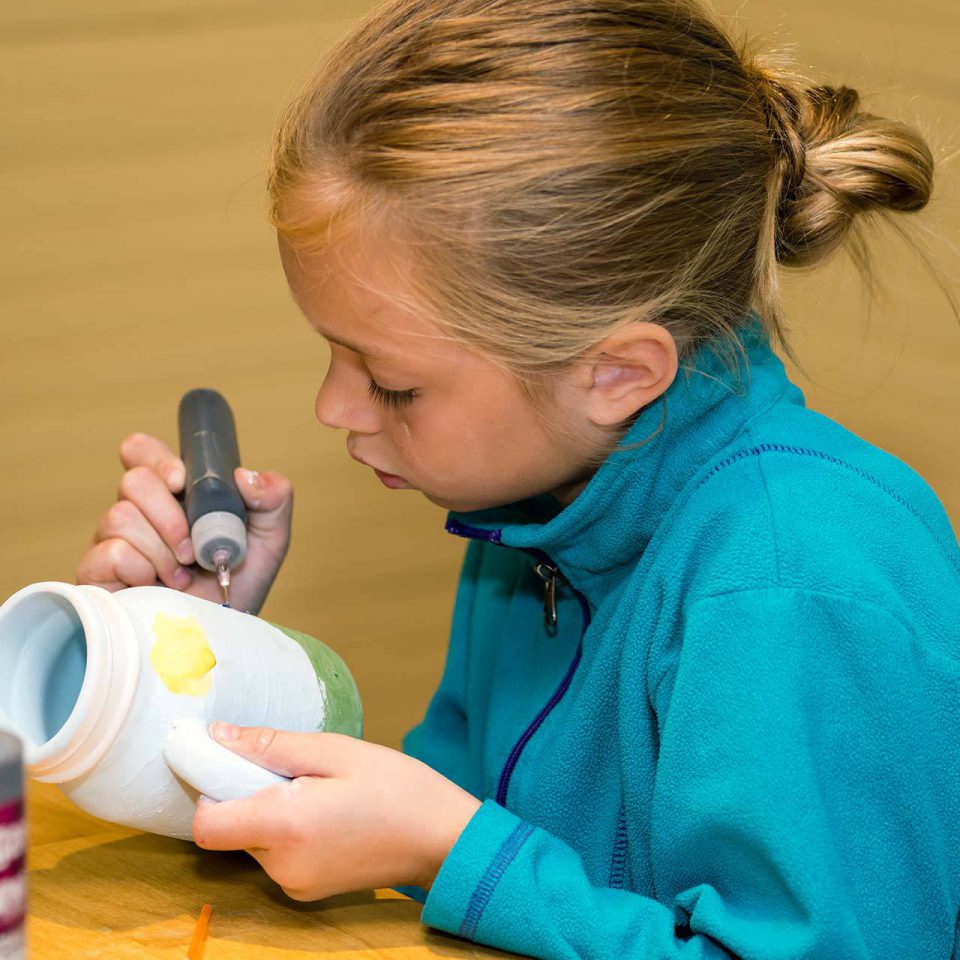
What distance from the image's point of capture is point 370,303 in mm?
730

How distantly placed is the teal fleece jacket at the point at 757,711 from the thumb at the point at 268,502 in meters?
0.25

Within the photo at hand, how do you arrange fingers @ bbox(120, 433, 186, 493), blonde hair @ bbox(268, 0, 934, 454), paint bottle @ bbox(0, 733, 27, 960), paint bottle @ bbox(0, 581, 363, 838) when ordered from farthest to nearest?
fingers @ bbox(120, 433, 186, 493) < blonde hair @ bbox(268, 0, 934, 454) < paint bottle @ bbox(0, 581, 363, 838) < paint bottle @ bbox(0, 733, 27, 960)

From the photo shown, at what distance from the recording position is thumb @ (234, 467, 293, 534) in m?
0.97

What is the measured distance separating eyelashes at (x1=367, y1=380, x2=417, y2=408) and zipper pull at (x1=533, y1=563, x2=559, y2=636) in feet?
0.60

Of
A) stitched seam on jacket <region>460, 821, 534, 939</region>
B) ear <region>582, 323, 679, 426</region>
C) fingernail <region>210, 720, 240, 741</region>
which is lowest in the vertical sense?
stitched seam on jacket <region>460, 821, 534, 939</region>

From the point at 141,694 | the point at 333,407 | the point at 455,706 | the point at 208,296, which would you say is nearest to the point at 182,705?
the point at 141,694

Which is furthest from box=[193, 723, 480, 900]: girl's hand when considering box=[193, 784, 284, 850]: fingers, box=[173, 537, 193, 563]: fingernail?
box=[173, 537, 193, 563]: fingernail

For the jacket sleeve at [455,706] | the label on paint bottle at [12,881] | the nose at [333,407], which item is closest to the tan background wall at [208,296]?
the jacket sleeve at [455,706]

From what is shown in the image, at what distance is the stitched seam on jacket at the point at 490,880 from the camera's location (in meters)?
0.63

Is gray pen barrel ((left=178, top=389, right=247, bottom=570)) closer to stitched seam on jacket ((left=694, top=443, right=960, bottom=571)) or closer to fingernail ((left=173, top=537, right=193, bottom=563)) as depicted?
fingernail ((left=173, top=537, right=193, bottom=563))

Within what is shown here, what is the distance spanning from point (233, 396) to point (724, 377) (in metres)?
0.99

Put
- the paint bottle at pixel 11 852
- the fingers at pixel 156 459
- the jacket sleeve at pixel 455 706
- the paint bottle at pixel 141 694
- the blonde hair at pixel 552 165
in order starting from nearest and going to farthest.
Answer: the paint bottle at pixel 11 852
the paint bottle at pixel 141 694
the blonde hair at pixel 552 165
the fingers at pixel 156 459
the jacket sleeve at pixel 455 706

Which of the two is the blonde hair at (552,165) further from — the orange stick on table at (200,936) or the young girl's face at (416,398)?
the orange stick on table at (200,936)

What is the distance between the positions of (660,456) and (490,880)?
0.94ft
